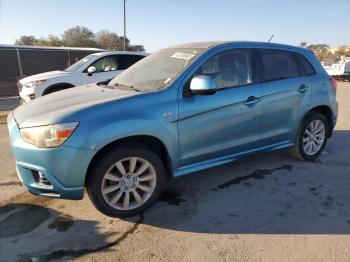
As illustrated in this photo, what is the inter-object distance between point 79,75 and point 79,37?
1412 inches

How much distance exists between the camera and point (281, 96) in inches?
188

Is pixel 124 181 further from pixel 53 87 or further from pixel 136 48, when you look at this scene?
pixel 136 48

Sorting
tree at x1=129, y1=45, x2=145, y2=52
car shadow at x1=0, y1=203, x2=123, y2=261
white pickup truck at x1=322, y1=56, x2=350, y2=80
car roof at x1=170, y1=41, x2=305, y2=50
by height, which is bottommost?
tree at x1=129, y1=45, x2=145, y2=52

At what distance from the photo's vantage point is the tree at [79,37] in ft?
135

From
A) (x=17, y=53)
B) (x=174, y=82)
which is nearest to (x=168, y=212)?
(x=174, y=82)

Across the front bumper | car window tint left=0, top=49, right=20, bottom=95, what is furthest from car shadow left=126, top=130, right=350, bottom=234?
car window tint left=0, top=49, right=20, bottom=95

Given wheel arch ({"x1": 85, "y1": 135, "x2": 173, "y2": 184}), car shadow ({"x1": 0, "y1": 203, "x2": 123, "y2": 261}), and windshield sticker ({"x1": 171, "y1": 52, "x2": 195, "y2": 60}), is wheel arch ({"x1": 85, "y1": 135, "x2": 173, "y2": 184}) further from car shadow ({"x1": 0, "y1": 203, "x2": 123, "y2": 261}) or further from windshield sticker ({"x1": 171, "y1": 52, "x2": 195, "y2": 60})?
windshield sticker ({"x1": 171, "y1": 52, "x2": 195, "y2": 60})

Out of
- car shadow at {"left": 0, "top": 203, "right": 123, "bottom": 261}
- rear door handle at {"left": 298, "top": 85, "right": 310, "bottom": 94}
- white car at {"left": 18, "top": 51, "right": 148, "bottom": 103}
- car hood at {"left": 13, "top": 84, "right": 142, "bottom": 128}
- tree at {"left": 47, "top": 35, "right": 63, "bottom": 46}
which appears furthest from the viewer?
tree at {"left": 47, "top": 35, "right": 63, "bottom": 46}

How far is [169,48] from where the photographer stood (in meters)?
4.89

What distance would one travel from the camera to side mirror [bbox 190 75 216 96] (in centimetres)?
379

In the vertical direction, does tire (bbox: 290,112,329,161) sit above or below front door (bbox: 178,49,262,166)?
below

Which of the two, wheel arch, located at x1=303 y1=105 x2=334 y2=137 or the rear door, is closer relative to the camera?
the rear door

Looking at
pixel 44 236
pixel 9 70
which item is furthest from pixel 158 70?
pixel 9 70

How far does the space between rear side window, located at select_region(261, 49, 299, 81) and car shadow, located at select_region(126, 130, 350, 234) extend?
132 cm
